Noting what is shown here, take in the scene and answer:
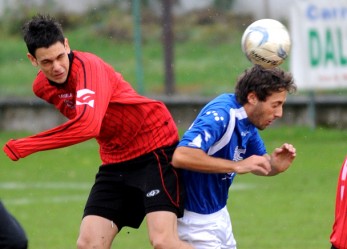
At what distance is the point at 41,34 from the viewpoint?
734cm

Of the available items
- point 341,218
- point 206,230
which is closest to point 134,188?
point 206,230

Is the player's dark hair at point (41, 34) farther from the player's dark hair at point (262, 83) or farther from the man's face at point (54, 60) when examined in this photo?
the player's dark hair at point (262, 83)

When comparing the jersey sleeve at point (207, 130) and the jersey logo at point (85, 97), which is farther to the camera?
the jersey logo at point (85, 97)

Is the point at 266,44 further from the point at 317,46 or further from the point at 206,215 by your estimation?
the point at 317,46

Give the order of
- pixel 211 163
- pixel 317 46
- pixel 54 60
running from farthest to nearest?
pixel 317 46
pixel 54 60
pixel 211 163

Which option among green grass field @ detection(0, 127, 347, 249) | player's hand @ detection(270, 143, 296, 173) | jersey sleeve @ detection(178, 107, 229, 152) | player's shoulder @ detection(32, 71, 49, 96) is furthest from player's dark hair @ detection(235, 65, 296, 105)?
green grass field @ detection(0, 127, 347, 249)

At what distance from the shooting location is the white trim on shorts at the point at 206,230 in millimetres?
7301

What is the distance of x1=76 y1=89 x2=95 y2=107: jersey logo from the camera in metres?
7.12

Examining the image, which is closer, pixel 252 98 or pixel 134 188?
pixel 252 98

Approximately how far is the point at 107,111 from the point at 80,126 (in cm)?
60

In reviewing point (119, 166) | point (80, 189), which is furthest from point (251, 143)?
point (80, 189)

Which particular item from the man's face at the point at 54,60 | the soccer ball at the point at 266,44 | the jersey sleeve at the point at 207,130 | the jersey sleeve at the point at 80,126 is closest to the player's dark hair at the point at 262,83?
the jersey sleeve at the point at 207,130

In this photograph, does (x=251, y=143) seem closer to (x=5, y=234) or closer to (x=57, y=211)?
(x=5, y=234)

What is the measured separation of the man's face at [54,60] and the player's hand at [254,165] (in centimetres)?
131
